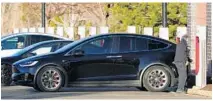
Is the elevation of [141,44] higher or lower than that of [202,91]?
higher

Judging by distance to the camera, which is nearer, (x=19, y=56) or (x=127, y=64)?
(x=127, y=64)

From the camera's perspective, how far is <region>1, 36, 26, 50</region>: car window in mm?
20641

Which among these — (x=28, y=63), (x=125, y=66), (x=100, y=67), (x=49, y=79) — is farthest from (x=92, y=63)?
(x=28, y=63)

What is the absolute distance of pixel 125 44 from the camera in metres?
15.5

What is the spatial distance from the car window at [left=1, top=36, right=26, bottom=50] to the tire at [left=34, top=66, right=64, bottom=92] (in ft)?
18.7

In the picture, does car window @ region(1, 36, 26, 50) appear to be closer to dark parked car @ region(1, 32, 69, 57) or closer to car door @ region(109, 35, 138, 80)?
dark parked car @ region(1, 32, 69, 57)

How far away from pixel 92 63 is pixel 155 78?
4.78 feet

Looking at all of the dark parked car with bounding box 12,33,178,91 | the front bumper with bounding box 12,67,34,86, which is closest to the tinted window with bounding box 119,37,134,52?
Result: the dark parked car with bounding box 12,33,178,91

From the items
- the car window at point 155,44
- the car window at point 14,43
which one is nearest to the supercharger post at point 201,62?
the car window at point 155,44

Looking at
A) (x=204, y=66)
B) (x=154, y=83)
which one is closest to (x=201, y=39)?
(x=204, y=66)

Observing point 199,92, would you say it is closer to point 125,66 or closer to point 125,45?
point 125,66

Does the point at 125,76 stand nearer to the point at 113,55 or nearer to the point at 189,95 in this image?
the point at 113,55

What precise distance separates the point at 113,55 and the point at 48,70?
59.6 inches

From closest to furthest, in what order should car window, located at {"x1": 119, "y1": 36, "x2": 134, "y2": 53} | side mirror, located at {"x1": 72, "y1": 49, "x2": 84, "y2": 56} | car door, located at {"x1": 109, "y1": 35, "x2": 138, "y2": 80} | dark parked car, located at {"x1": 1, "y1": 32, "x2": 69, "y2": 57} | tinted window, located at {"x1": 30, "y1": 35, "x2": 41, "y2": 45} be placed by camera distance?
1. side mirror, located at {"x1": 72, "y1": 49, "x2": 84, "y2": 56}
2. car door, located at {"x1": 109, "y1": 35, "x2": 138, "y2": 80}
3. car window, located at {"x1": 119, "y1": 36, "x2": 134, "y2": 53}
4. dark parked car, located at {"x1": 1, "y1": 32, "x2": 69, "y2": 57}
5. tinted window, located at {"x1": 30, "y1": 35, "x2": 41, "y2": 45}
